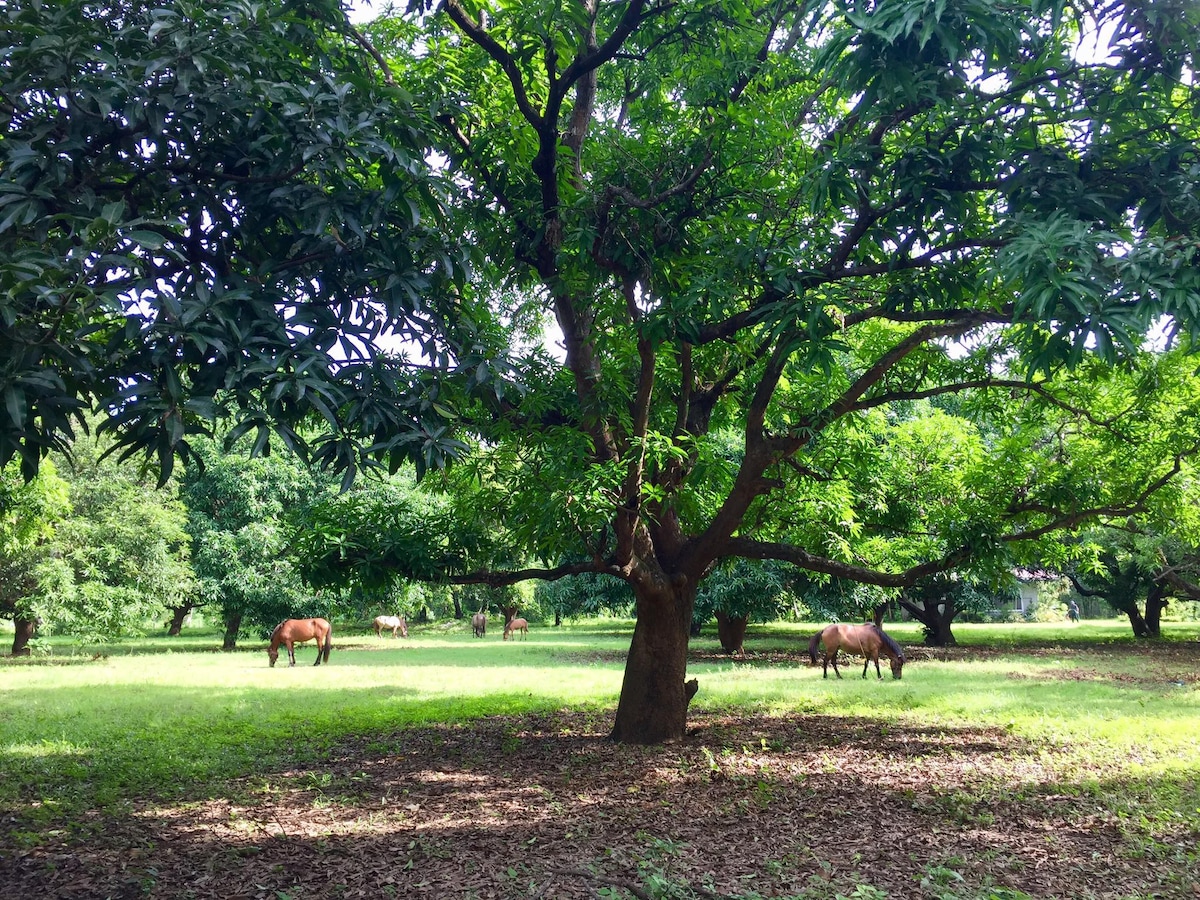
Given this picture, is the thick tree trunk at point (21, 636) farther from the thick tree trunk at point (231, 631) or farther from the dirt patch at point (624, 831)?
the dirt patch at point (624, 831)

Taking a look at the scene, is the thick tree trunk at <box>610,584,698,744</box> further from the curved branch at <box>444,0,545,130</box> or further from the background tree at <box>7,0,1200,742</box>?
the curved branch at <box>444,0,545,130</box>

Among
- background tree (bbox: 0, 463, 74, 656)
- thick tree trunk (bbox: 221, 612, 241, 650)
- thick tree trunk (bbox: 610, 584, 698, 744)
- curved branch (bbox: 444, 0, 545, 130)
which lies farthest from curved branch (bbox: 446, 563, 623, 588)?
thick tree trunk (bbox: 221, 612, 241, 650)

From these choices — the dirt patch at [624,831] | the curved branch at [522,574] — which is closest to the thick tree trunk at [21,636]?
the dirt patch at [624,831]

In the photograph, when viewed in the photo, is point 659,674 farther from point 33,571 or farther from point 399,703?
point 33,571

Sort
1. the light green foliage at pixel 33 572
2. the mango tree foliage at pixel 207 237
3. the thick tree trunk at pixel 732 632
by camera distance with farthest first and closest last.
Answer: the thick tree trunk at pixel 732 632 < the light green foliage at pixel 33 572 < the mango tree foliage at pixel 207 237

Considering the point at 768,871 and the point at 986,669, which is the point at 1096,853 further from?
the point at 986,669

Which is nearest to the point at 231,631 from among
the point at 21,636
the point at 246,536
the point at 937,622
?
the point at 246,536

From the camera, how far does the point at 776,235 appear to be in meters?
7.26

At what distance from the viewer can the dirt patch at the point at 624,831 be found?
5449 millimetres

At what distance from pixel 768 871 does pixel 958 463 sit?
336 inches

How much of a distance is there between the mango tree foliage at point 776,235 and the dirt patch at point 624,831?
1943 mm

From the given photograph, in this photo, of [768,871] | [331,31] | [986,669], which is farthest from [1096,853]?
[986,669]

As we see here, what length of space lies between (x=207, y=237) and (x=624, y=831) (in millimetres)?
5115

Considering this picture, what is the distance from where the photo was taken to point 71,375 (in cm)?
395
